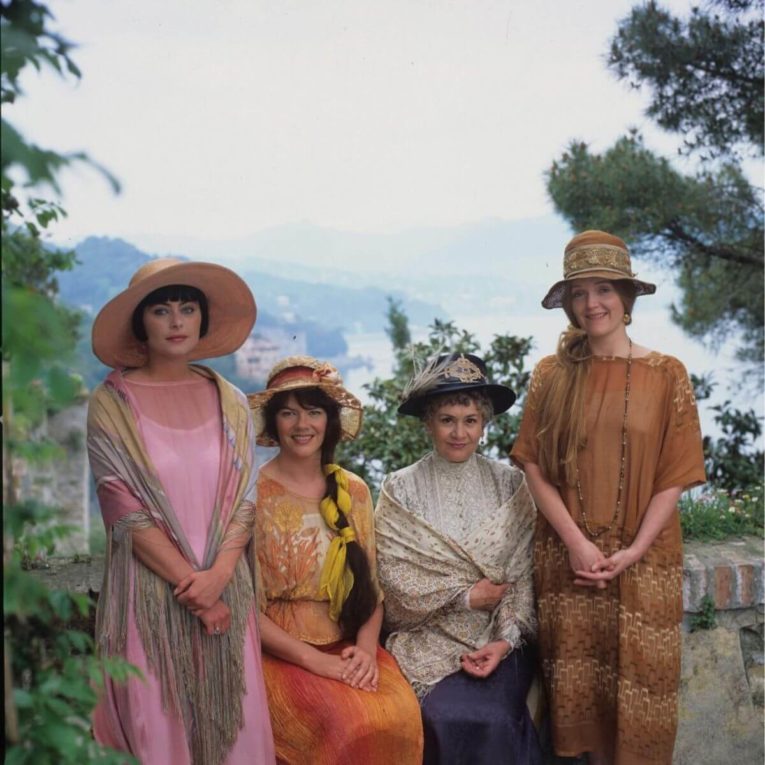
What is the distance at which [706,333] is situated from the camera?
7.12 m

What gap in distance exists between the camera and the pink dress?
272 centimetres

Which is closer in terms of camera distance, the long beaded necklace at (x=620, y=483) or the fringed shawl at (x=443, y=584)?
the long beaded necklace at (x=620, y=483)

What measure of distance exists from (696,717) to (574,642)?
2.69 feet

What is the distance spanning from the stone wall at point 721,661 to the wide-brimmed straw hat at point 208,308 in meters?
1.10

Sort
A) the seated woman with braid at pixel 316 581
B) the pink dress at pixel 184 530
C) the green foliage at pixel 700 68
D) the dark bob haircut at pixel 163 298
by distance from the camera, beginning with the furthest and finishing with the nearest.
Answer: the green foliage at pixel 700 68 < the seated woman with braid at pixel 316 581 < the dark bob haircut at pixel 163 298 < the pink dress at pixel 184 530

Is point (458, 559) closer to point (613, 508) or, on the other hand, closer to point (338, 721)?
point (613, 508)

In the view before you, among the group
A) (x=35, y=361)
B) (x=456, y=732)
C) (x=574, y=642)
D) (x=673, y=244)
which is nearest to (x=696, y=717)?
(x=574, y=642)

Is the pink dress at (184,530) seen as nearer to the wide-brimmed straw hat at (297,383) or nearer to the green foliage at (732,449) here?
the wide-brimmed straw hat at (297,383)

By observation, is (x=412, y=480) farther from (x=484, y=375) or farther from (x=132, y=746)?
(x=132, y=746)

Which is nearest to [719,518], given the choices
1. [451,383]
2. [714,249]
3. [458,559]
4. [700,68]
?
[458,559]

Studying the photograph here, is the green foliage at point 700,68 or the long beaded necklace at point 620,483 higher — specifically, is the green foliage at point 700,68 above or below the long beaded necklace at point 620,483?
above

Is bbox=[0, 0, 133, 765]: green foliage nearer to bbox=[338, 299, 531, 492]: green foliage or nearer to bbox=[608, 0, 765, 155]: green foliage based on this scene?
bbox=[338, 299, 531, 492]: green foliage

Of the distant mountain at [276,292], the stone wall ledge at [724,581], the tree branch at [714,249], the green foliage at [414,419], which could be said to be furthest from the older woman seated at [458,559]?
the distant mountain at [276,292]

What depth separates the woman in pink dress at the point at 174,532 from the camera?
2.74 m
